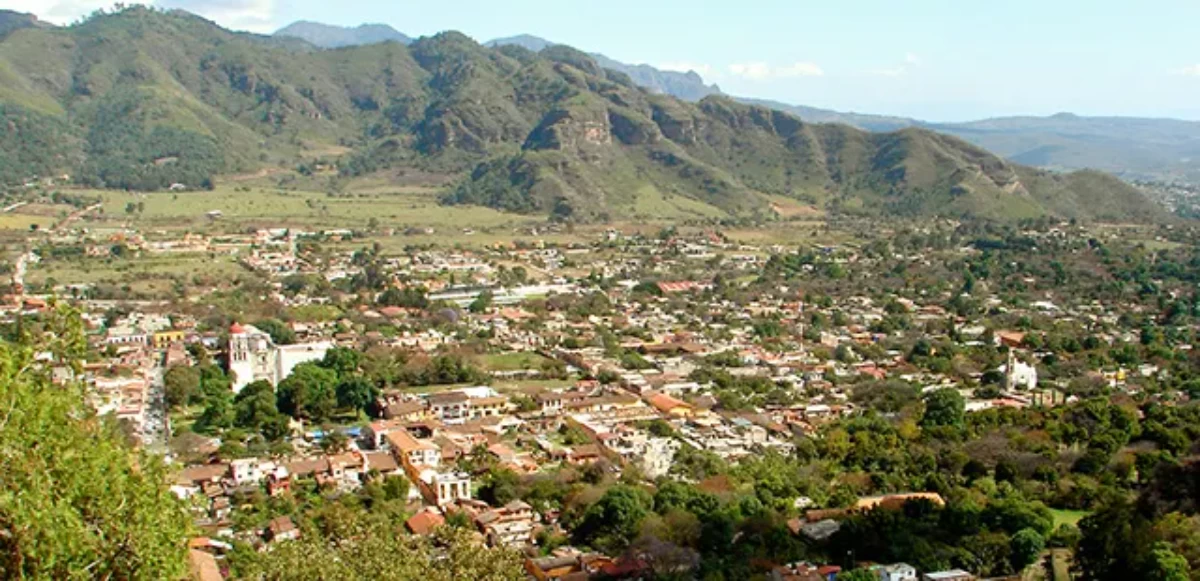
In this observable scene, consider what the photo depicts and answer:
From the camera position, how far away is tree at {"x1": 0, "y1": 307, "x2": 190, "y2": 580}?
691 centimetres

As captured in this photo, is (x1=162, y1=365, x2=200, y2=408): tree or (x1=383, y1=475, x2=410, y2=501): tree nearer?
(x1=383, y1=475, x2=410, y2=501): tree

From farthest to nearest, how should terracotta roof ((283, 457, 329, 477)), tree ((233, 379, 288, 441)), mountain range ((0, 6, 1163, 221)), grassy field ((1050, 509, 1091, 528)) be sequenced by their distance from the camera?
1. mountain range ((0, 6, 1163, 221))
2. tree ((233, 379, 288, 441))
3. terracotta roof ((283, 457, 329, 477))
4. grassy field ((1050, 509, 1091, 528))

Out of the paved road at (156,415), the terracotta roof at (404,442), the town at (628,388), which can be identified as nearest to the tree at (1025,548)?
the town at (628,388)

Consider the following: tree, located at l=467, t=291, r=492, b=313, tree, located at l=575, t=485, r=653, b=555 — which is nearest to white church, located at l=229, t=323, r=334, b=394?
tree, located at l=467, t=291, r=492, b=313

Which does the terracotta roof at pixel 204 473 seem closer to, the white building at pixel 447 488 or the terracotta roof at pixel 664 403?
the white building at pixel 447 488

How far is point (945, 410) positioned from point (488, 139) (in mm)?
83615

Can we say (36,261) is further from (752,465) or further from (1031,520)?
(1031,520)

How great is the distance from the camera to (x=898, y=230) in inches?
3118

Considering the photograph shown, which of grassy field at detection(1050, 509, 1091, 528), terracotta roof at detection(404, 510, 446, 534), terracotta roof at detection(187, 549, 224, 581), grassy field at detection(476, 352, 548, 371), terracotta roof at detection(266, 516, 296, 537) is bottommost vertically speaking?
grassy field at detection(476, 352, 548, 371)

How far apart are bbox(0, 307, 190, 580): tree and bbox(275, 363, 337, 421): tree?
21941 mm

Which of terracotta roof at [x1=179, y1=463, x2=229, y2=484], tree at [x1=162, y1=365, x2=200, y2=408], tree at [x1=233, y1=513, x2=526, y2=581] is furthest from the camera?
tree at [x1=162, y1=365, x2=200, y2=408]

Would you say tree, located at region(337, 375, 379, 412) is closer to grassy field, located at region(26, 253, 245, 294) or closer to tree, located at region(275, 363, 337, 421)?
tree, located at region(275, 363, 337, 421)

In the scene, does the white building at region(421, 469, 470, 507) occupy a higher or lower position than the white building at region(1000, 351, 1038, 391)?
higher

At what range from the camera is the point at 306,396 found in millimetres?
29672
